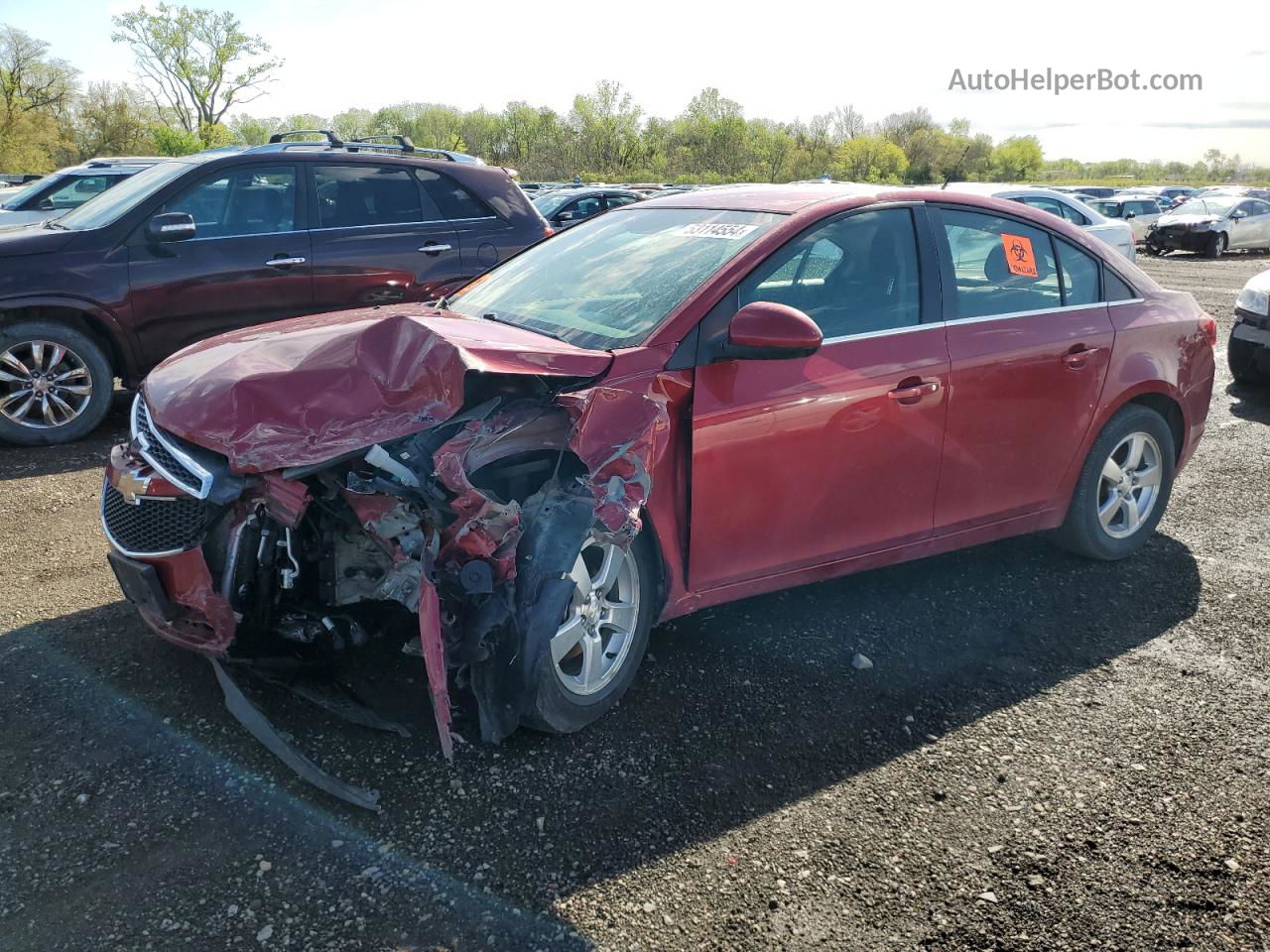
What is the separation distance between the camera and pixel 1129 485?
477cm

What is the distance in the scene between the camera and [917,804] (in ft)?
9.75

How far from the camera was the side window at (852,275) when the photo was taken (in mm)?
3680

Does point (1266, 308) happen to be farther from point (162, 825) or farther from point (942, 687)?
point (162, 825)

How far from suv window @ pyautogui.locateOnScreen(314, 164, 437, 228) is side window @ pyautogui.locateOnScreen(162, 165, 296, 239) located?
9.0 inches

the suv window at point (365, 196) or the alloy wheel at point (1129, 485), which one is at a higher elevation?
the suv window at point (365, 196)

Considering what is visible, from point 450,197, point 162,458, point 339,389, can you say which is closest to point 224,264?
point 450,197

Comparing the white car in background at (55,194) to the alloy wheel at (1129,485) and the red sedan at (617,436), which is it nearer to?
the red sedan at (617,436)

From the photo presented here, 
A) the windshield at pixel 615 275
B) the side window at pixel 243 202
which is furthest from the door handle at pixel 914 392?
the side window at pixel 243 202

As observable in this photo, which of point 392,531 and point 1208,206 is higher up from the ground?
point 1208,206

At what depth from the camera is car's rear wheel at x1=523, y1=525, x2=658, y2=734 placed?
10.0 ft

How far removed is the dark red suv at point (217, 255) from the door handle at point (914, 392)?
4.55 m

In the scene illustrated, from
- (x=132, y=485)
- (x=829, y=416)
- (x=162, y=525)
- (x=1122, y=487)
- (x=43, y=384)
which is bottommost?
(x=1122, y=487)

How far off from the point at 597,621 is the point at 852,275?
5.70ft

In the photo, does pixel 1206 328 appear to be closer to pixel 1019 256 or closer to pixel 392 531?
pixel 1019 256
